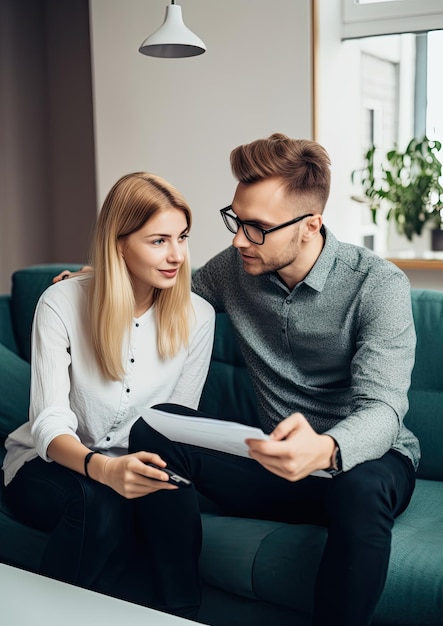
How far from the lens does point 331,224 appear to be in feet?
9.64

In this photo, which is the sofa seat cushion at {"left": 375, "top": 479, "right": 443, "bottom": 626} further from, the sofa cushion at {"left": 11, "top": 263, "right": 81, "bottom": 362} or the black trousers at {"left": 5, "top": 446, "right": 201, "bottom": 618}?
the sofa cushion at {"left": 11, "top": 263, "right": 81, "bottom": 362}

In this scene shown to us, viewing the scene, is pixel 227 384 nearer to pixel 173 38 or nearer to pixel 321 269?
pixel 321 269

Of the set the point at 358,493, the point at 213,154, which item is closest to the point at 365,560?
the point at 358,493

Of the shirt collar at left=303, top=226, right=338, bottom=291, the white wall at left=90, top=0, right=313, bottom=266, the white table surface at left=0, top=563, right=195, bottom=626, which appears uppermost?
the white wall at left=90, top=0, right=313, bottom=266

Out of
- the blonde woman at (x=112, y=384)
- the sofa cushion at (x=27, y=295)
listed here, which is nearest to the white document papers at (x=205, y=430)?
the blonde woman at (x=112, y=384)

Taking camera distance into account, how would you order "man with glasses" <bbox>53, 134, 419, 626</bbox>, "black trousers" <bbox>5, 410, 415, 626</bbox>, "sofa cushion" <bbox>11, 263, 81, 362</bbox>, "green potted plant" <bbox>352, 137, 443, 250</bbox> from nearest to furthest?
"black trousers" <bbox>5, 410, 415, 626</bbox> < "man with glasses" <bbox>53, 134, 419, 626</bbox> < "sofa cushion" <bbox>11, 263, 81, 362</bbox> < "green potted plant" <bbox>352, 137, 443, 250</bbox>

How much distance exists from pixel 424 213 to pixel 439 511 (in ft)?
4.85

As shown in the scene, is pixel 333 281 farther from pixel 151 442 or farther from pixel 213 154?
pixel 213 154

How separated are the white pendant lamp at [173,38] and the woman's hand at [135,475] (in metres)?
1.54

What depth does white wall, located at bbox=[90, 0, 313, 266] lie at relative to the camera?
9.33ft

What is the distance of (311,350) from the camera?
72.4 inches

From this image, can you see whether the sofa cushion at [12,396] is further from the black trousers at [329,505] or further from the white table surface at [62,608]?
the white table surface at [62,608]

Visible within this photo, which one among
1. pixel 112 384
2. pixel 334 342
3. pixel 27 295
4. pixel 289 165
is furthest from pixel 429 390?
pixel 27 295

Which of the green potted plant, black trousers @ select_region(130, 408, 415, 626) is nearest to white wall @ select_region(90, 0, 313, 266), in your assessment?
the green potted plant
